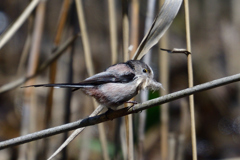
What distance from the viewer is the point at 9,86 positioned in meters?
2.24

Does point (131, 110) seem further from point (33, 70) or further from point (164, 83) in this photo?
point (33, 70)

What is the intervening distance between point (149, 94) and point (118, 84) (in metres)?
1.10

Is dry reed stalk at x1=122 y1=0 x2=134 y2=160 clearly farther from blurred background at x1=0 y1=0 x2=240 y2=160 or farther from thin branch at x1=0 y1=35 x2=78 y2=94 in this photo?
blurred background at x1=0 y1=0 x2=240 y2=160

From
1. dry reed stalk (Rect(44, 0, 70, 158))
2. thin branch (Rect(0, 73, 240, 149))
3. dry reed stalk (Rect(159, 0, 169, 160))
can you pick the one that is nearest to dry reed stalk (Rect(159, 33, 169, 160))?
dry reed stalk (Rect(159, 0, 169, 160))

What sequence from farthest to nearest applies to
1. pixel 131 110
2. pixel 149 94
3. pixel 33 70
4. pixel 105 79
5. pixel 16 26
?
pixel 149 94
pixel 33 70
pixel 16 26
pixel 105 79
pixel 131 110

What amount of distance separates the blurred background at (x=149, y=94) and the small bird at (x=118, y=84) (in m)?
0.66

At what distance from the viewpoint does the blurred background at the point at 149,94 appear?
258 centimetres

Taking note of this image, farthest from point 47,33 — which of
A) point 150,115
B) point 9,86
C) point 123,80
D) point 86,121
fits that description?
point 86,121

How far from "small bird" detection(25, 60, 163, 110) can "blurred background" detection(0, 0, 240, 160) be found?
0.66 meters

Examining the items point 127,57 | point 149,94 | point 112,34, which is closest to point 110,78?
point 127,57

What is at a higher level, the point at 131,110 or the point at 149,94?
the point at 149,94

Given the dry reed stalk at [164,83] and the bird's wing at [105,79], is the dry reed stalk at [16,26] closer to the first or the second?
the bird's wing at [105,79]

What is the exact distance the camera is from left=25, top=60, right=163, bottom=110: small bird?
72.0 inches

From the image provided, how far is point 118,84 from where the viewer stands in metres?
1.88
